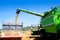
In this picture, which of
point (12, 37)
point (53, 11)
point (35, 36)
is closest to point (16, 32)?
point (12, 37)

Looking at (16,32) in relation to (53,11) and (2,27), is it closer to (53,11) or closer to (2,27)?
(2,27)

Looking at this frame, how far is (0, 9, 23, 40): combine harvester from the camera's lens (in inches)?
439

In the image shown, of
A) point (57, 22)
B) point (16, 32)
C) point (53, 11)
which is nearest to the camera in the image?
point (57, 22)

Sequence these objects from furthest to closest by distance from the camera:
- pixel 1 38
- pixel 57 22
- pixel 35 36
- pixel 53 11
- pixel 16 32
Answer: pixel 35 36 → pixel 16 32 → pixel 1 38 → pixel 53 11 → pixel 57 22

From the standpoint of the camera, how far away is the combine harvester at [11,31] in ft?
36.6

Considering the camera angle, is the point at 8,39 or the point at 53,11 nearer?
the point at 53,11

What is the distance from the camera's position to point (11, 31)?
1205 cm

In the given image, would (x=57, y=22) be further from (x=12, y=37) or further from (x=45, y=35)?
(x=12, y=37)

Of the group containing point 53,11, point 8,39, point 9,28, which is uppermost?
point 53,11

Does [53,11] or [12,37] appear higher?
[53,11]

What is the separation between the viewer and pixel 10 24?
13.0 metres

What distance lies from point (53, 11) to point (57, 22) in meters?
0.99

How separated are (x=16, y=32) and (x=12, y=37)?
912mm

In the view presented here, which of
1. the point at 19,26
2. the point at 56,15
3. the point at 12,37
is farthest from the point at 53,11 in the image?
the point at 19,26
